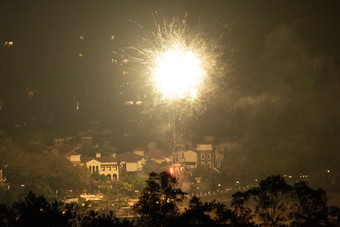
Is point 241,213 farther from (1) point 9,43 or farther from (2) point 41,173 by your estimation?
(1) point 9,43

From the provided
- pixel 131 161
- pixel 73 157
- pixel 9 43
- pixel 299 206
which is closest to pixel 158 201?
pixel 299 206

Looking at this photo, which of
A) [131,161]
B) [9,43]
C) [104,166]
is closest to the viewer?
[104,166]

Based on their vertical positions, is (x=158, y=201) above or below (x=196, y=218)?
above

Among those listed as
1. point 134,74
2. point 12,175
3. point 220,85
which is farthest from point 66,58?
point 12,175

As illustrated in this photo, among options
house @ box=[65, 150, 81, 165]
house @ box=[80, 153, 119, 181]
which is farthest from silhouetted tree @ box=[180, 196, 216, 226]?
house @ box=[65, 150, 81, 165]

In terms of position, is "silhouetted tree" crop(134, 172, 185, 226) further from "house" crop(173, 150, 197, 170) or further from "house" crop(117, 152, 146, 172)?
"house" crop(173, 150, 197, 170)

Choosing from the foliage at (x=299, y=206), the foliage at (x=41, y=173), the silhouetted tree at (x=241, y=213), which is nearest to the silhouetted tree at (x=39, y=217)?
the silhouetted tree at (x=241, y=213)

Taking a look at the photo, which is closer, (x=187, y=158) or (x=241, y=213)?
(x=241, y=213)
